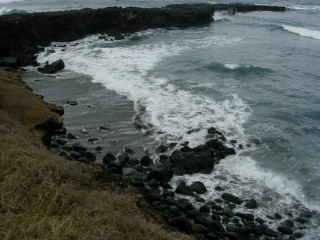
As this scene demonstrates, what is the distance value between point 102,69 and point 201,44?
10945 millimetres

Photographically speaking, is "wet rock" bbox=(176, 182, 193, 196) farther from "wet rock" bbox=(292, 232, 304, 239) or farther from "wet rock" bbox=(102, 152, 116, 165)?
"wet rock" bbox=(292, 232, 304, 239)

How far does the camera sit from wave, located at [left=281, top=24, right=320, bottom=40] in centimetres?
3812

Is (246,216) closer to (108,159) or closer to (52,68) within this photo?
(108,159)

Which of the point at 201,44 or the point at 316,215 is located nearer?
the point at 316,215

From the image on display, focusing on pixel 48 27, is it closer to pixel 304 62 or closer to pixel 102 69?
pixel 102 69

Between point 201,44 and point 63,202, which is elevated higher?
point 63,202

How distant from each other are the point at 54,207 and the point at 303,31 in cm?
3756

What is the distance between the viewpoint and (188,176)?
45.1 feet

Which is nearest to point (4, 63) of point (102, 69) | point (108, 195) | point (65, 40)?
point (102, 69)

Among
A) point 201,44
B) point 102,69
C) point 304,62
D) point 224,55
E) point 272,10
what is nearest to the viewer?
Answer: point 102,69

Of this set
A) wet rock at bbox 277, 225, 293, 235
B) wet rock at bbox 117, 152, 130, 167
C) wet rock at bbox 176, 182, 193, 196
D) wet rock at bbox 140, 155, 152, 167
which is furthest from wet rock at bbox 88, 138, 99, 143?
wet rock at bbox 277, 225, 293, 235

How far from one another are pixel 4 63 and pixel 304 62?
60.4 feet

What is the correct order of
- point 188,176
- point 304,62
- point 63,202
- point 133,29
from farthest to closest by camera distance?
point 133,29, point 304,62, point 188,176, point 63,202

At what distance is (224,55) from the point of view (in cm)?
3027
